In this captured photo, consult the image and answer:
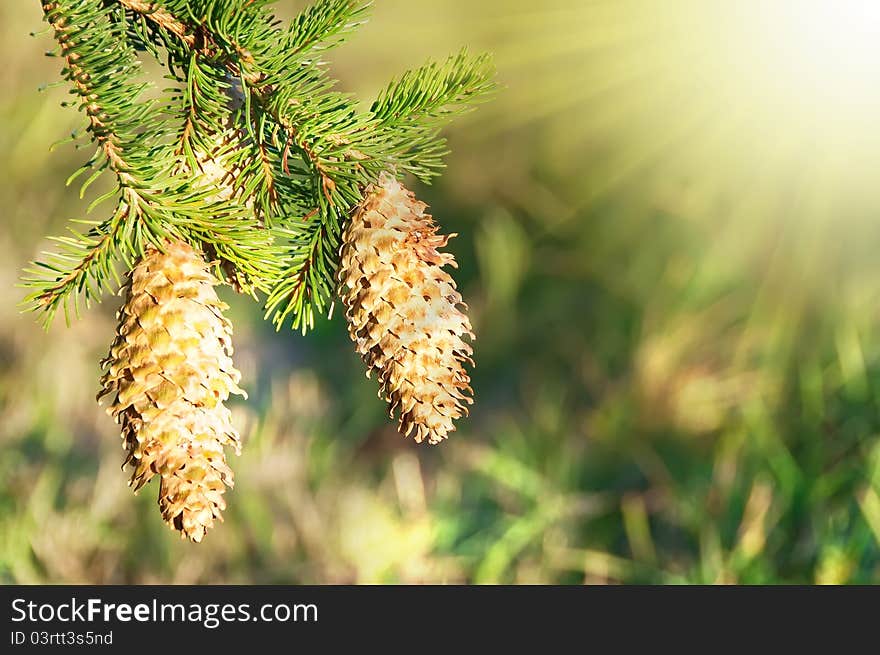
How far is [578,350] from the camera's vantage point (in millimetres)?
1732

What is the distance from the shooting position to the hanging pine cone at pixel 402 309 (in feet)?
1.46

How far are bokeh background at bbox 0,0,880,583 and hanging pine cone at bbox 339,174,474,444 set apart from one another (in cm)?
107

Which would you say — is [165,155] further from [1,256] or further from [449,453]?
[1,256]

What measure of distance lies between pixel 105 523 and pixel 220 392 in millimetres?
1149

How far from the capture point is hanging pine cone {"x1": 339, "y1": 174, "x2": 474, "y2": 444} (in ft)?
1.46

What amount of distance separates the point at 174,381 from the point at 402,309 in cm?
12

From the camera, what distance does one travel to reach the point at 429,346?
1.47 feet

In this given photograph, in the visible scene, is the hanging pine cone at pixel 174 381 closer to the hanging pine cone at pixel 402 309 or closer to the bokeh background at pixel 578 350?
the hanging pine cone at pixel 402 309

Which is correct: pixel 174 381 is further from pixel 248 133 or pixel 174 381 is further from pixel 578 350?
pixel 578 350

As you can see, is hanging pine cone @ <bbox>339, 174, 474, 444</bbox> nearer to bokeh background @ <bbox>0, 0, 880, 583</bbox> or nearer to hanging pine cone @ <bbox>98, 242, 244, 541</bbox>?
hanging pine cone @ <bbox>98, 242, 244, 541</bbox>

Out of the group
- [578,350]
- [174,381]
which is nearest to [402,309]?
[174,381]

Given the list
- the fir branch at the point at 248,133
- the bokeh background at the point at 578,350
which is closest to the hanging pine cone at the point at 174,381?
the fir branch at the point at 248,133

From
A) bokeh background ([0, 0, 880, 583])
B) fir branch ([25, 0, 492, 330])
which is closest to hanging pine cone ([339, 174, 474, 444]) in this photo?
fir branch ([25, 0, 492, 330])

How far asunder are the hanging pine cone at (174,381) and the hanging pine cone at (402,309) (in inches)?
2.9
